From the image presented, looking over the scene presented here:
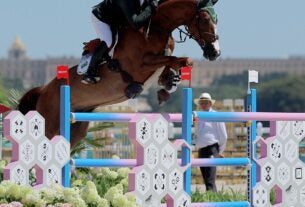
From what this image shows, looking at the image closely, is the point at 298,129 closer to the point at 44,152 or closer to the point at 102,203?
the point at 44,152

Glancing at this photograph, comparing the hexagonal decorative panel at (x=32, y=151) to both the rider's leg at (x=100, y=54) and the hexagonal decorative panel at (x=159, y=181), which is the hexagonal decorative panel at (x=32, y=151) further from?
the rider's leg at (x=100, y=54)

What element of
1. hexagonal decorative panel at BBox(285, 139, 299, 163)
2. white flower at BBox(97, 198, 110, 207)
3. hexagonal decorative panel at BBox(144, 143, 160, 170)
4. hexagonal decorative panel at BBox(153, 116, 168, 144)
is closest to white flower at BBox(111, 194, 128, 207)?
white flower at BBox(97, 198, 110, 207)

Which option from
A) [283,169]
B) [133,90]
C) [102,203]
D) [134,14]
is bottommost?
[102,203]

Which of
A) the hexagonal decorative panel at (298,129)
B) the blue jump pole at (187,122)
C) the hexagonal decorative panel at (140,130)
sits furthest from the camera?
the hexagonal decorative panel at (298,129)

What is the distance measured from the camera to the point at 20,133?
6.99 m

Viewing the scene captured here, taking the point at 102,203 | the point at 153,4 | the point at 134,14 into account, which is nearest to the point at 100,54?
the point at 134,14

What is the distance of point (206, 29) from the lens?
8531 millimetres

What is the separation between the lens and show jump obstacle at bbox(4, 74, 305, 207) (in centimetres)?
684

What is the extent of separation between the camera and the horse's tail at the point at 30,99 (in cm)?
979

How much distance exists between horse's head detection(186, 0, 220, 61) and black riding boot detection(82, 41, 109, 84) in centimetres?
74

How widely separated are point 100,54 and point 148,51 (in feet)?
1.34

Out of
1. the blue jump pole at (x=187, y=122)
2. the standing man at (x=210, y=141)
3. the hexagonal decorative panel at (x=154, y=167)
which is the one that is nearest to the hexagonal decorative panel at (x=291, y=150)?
the blue jump pole at (x=187, y=122)

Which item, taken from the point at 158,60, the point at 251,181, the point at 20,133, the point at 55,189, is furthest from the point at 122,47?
the point at 55,189

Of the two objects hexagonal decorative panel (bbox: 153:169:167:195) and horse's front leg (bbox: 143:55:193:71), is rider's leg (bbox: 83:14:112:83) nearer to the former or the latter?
horse's front leg (bbox: 143:55:193:71)
